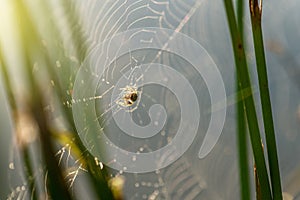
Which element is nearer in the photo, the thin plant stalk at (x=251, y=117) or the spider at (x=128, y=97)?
the thin plant stalk at (x=251, y=117)

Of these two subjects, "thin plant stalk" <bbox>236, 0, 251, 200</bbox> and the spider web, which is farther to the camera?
the spider web

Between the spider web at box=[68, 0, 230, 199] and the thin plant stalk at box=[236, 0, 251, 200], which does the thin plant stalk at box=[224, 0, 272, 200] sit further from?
the spider web at box=[68, 0, 230, 199]

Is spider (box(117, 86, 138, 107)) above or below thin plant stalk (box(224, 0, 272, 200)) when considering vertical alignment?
below

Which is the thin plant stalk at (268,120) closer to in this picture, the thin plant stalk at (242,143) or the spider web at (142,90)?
the thin plant stalk at (242,143)

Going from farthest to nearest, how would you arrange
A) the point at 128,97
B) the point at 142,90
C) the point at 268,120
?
1. the point at 142,90
2. the point at 128,97
3. the point at 268,120

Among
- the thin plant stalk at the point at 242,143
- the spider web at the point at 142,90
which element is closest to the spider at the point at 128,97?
the spider web at the point at 142,90

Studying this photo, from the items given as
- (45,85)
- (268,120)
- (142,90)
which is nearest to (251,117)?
(268,120)

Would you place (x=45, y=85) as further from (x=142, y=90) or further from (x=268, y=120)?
Answer: (x=142, y=90)

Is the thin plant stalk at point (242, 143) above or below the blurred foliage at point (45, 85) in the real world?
below

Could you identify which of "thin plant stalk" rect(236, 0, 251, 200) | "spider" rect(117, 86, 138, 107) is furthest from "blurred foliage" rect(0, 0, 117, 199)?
"spider" rect(117, 86, 138, 107)

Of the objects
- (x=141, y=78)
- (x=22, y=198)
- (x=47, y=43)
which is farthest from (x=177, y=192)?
(x=47, y=43)
